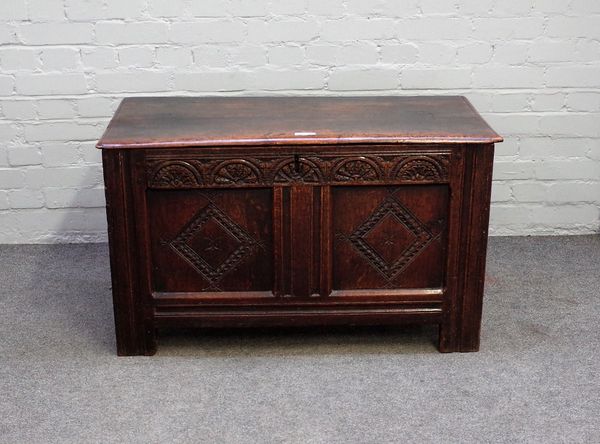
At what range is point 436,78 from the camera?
146 inches

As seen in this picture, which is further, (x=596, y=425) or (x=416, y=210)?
(x=416, y=210)

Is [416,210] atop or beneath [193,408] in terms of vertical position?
atop

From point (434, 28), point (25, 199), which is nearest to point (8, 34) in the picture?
point (25, 199)

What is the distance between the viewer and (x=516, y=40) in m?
3.68

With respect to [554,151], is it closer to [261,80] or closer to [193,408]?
[261,80]

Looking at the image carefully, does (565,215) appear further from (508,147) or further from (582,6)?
(582,6)

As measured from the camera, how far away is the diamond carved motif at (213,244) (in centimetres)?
293

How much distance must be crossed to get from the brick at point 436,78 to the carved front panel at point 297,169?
91cm

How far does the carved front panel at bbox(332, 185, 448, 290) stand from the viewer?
291 cm

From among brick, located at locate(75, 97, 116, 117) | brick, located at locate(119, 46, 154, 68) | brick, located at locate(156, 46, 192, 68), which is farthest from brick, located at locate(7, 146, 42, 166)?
brick, located at locate(156, 46, 192, 68)

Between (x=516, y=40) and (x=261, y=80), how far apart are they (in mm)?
962

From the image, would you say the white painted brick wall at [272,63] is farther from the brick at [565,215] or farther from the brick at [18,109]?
the brick at [565,215]

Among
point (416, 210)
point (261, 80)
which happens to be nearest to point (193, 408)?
point (416, 210)

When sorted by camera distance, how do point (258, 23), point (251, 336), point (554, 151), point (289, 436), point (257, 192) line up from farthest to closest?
point (554, 151), point (258, 23), point (251, 336), point (257, 192), point (289, 436)
